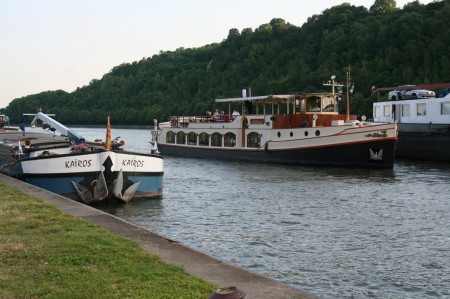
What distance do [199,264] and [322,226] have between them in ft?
30.9

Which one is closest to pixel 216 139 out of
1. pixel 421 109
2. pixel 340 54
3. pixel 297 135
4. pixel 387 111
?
pixel 297 135

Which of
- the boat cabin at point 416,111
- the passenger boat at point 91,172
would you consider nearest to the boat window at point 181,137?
the boat cabin at point 416,111

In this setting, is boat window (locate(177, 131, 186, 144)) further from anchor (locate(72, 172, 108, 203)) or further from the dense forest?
the dense forest

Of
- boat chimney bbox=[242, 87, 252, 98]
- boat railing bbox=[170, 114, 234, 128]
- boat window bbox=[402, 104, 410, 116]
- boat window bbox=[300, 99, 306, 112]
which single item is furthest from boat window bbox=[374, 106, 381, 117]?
boat railing bbox=[170, 114, 234, 128]

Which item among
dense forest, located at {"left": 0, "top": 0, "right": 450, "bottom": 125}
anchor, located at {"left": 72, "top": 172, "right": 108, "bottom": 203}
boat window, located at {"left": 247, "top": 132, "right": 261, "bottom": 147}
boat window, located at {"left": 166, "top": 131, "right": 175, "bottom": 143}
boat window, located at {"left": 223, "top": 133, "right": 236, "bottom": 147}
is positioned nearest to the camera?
anchor, located at {"left": 72, "top": 172, "right": 108, "bottom": 203}

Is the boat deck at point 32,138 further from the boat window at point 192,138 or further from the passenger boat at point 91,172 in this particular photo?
the boat window at point 192,138

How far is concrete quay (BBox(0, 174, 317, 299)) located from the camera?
9227mm

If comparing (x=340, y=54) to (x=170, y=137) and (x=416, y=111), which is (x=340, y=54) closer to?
(x=170, y=137)

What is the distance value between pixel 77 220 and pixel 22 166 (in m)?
10.5

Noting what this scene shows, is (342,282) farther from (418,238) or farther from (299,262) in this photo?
(418,238)

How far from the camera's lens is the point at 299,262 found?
14578 mm

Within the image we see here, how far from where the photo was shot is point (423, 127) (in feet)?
160

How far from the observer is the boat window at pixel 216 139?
51.6 meters

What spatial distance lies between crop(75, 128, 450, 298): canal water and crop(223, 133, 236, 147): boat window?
537 inches
